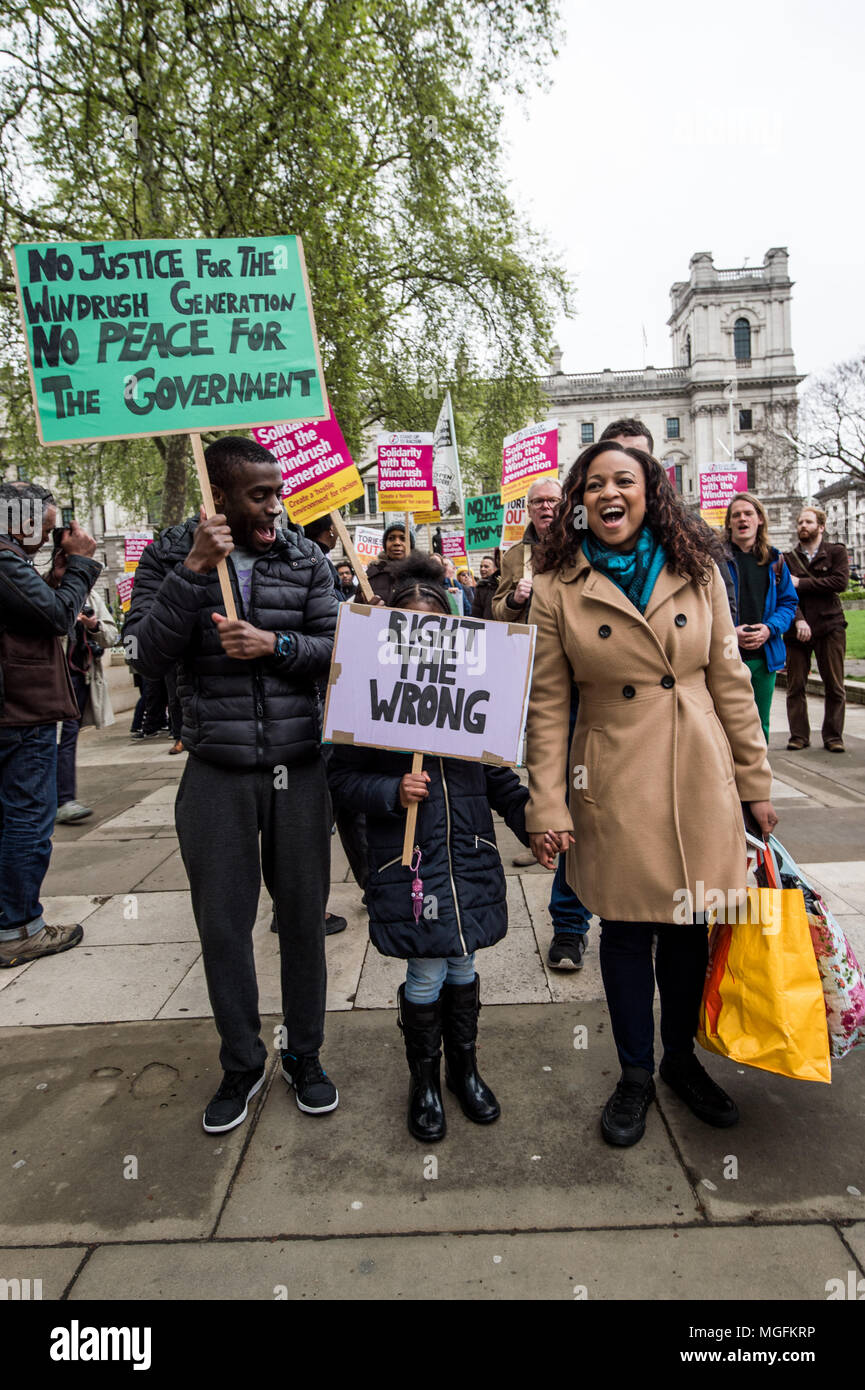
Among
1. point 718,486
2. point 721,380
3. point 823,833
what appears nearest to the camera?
point 823,833

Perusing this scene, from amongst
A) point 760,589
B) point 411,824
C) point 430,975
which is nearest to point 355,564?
point 411,824

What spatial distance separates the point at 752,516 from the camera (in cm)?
501

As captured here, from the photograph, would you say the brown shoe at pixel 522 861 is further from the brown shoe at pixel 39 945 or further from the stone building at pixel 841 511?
the stone building at pixel 841 511

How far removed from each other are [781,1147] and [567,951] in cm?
121

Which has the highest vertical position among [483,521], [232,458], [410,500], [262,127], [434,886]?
[262,127]

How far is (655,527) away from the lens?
94.0 inches

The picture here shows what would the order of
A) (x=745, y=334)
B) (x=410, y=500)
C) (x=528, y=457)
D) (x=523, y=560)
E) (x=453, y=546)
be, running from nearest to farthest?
(x=523, y=560) → (x=528, y=457) → (x=410, y=500) → (x=453, y=546) → (x=745, y=334)

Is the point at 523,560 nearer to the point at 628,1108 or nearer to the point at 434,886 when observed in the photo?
the point at 434,886

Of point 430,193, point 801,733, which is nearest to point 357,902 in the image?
point 801,733

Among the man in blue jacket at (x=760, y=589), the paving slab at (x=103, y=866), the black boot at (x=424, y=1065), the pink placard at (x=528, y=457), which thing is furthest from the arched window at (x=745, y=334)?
the black boot at (x=424, y=1065)

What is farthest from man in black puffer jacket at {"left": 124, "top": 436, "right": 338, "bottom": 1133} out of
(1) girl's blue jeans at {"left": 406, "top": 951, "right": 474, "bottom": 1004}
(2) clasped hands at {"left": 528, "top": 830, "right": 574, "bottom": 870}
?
(2) clasped hands at {"left": 528, "top": 830, "right": 574, "bottom": 870}

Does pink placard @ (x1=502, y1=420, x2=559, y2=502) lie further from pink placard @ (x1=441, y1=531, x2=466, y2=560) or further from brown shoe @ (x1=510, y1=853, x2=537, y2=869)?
pink placard @ (x1=441, y1=531, x2=466, y2=560)

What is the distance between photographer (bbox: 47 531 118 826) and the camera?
635cm
